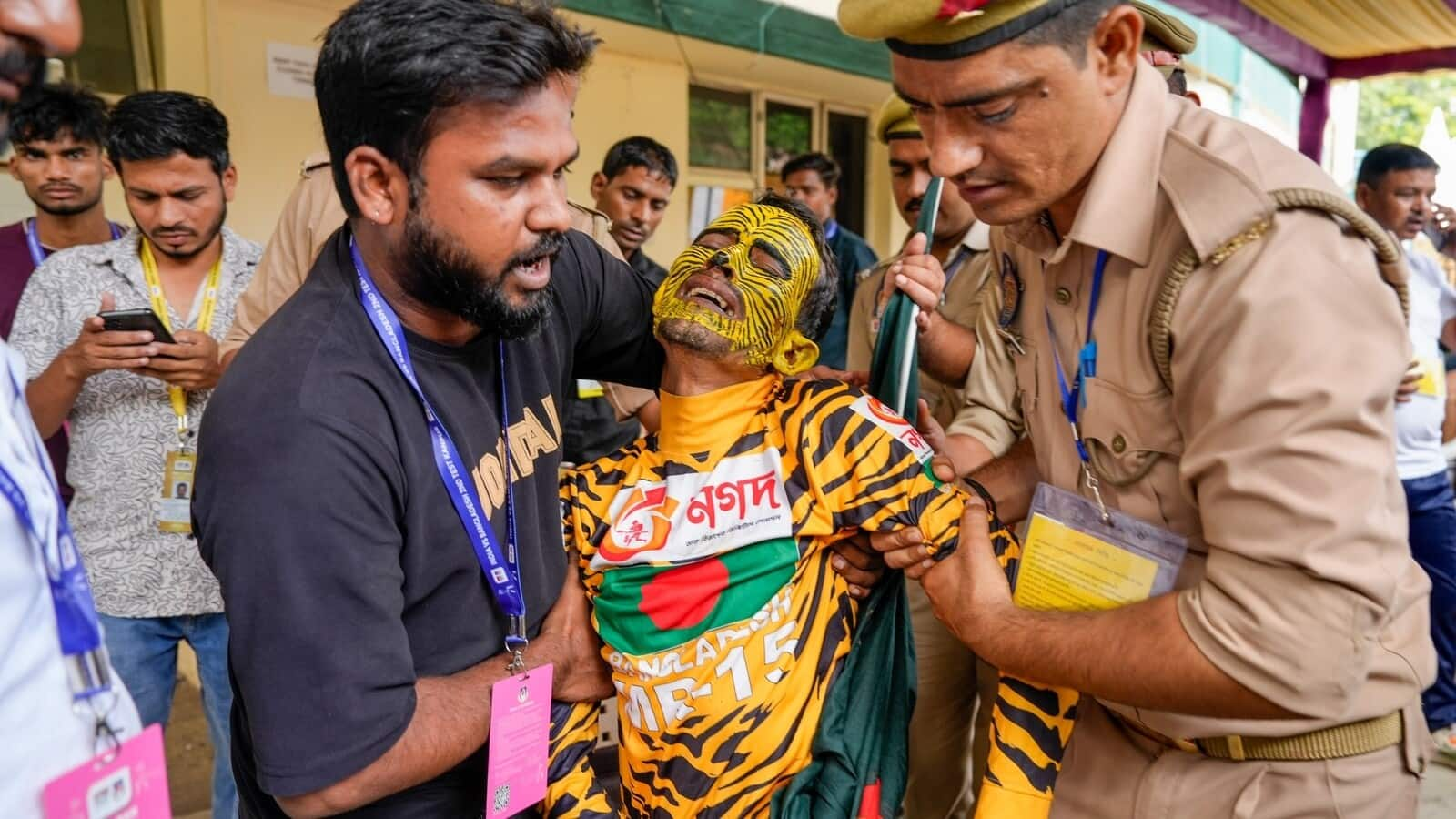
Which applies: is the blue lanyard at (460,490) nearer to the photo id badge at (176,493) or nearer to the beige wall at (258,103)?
the photo id badge at (176,493)

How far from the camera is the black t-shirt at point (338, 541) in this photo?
134cm

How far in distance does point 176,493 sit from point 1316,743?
2915mm

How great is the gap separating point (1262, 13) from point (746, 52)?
16.7ft

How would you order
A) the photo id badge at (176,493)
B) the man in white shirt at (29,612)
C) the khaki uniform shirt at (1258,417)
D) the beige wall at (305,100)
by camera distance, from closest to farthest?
the man in white shirt at (29,612)
the khaki uniform shirt at (1258,417)
the photo id badge at (176,493)
the beige wall at (305,100)

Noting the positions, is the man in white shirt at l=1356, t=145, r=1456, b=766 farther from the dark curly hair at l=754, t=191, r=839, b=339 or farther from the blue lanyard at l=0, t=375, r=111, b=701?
the blue lanyard at l=0, t=375, r=111, b=701

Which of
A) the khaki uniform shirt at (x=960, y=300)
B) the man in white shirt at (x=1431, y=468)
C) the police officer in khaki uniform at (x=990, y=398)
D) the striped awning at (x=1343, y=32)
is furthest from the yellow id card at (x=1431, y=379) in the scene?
the striped awning at (x=1343, y=32)

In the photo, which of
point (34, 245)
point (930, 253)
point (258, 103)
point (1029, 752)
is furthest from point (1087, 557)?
point (258, 103)

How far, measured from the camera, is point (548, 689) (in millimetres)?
1705

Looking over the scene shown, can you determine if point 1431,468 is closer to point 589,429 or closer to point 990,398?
point 990,398

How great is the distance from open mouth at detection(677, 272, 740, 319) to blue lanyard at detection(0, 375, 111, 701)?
1167mm

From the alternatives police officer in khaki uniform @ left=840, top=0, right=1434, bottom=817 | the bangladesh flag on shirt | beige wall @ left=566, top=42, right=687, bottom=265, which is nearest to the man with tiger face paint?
the bangladesh flag on shirt

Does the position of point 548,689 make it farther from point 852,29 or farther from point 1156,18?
point 1156,18

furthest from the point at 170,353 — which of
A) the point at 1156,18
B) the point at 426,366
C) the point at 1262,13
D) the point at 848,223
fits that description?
the point at 1262,13

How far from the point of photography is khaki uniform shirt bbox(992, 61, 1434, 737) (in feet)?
4.20
